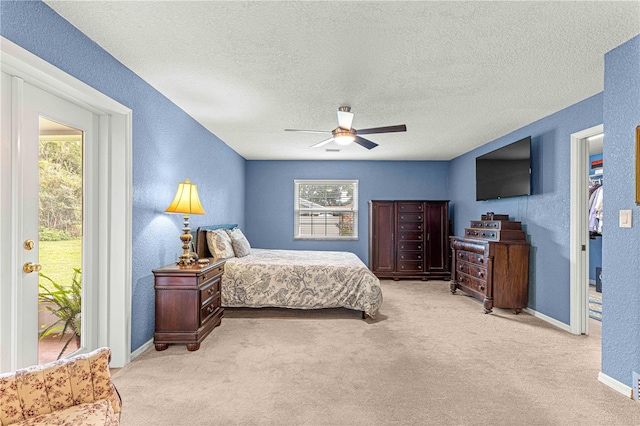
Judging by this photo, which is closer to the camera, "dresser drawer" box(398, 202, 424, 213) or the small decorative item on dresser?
the small decorative item on dresser

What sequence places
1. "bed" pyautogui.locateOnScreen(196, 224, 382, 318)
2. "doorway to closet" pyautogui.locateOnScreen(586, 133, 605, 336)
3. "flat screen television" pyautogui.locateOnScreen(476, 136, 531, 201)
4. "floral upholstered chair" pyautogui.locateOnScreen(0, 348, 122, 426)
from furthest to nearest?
"doorway to closet" pyautogui.locateOnScreen(586, 133, 605, 336)
"flat screen television" pyautogui.locateOnScreen(476, 136, 531, 201)
"bed" pyautogui.locateOnScreen(196, 224, 382, 318)
"floral upholstered chair" pyautogui.locateOnScreen(0, 348, 122, 426)

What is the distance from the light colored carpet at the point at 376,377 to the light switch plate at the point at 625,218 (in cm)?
116

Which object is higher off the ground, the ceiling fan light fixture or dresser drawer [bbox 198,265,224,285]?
the ceiling fan light fixture

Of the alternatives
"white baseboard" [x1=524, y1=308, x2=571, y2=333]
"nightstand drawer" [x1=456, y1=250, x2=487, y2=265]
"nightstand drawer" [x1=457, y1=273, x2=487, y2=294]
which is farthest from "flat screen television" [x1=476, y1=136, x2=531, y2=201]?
"white baseboard" [x1=524, y1=308, x2=571, y2=333]

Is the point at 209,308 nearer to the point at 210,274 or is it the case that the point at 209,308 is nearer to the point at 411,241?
the point at 210,274

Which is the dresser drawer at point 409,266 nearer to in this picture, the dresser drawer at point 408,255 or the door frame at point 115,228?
the dresser drawer at point 408,255

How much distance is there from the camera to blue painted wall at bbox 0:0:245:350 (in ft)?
6.63

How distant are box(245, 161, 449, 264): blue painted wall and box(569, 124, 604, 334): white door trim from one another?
371cm

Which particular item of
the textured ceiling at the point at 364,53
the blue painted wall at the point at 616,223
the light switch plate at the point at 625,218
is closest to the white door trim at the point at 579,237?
the textured ceiling at the point at 364,53

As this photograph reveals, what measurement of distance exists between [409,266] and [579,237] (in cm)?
327

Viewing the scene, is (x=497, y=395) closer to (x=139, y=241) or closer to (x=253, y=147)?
(x=139, y=241)

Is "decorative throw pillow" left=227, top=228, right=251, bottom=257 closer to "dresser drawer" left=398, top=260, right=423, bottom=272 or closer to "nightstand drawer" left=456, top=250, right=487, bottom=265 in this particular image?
"dresser drawer" left=398, top=260, right=423, bottom=272

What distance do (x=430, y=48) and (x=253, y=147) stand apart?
4.01 metres

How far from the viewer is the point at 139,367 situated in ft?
9.27
